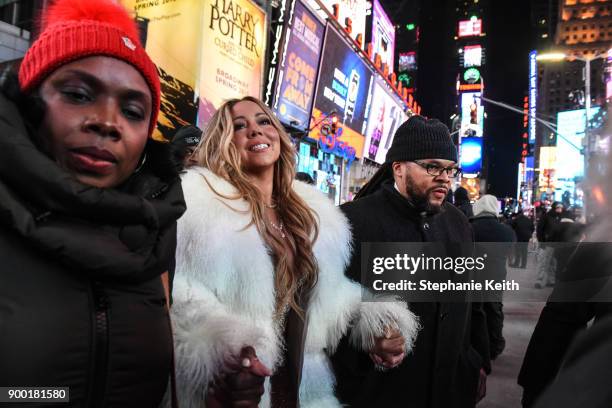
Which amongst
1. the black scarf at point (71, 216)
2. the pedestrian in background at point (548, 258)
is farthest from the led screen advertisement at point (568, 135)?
the black scarf at point (71, 216)

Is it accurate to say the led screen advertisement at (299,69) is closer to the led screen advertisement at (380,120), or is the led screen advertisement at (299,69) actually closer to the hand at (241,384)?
the led screen advertisement at (380,120)

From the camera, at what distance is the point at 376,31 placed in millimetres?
27125

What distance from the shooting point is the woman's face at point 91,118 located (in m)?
1.35

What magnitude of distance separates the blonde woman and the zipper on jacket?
0.60m

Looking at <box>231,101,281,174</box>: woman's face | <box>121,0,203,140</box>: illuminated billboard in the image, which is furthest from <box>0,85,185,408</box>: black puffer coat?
<box>121,0,203,140</box>: illuminated billboard

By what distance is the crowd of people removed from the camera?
3.89 feet

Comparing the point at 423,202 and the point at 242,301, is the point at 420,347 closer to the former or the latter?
the point at 423,202

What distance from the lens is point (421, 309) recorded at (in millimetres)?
3047

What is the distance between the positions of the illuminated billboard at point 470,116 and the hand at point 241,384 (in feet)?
233

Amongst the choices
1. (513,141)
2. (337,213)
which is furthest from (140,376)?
(513,141)

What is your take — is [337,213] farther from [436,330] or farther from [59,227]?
[59,227]

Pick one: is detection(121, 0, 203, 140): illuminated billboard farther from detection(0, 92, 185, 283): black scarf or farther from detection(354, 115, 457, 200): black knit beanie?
detection(0, 92, 185, 283): black scarf

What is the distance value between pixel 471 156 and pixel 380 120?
42.7 metres

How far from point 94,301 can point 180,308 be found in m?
0.78
